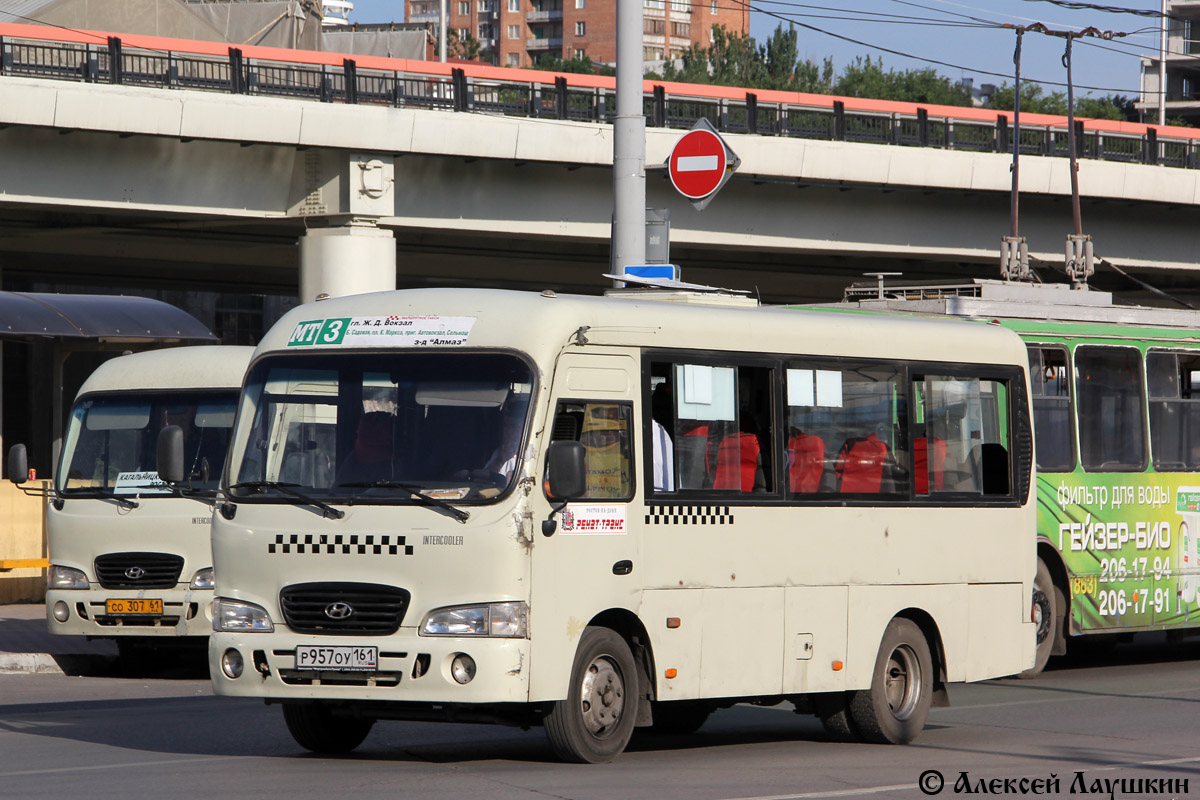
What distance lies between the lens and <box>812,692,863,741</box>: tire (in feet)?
35.0

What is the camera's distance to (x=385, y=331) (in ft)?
30.3

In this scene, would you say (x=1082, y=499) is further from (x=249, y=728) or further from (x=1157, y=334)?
(x=249, y=728)

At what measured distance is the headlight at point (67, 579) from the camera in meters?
14.5

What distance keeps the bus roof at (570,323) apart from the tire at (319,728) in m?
2.00

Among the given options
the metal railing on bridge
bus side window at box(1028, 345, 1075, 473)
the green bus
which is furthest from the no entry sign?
the metal railing on bridge

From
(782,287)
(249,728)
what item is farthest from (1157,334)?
(782,287)

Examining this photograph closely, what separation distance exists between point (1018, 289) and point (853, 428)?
5984mm

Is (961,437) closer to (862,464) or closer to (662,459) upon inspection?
(862,464)

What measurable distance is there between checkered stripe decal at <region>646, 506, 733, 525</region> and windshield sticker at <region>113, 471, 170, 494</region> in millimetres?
6417

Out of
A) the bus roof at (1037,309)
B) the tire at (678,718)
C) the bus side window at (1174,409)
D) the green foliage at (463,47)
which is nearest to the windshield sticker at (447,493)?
the tire at (678,718)

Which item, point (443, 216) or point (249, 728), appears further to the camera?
point (443, 216)

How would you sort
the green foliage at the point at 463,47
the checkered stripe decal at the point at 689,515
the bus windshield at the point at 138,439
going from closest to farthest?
the checkered stripe decal at the point at 689,515
the bus windshield at the point at 138,439
the green foliage at the point at 463,47

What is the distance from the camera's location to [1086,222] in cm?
3384

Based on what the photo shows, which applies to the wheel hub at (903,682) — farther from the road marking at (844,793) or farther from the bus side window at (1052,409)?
the bus side window at (1052,409)
